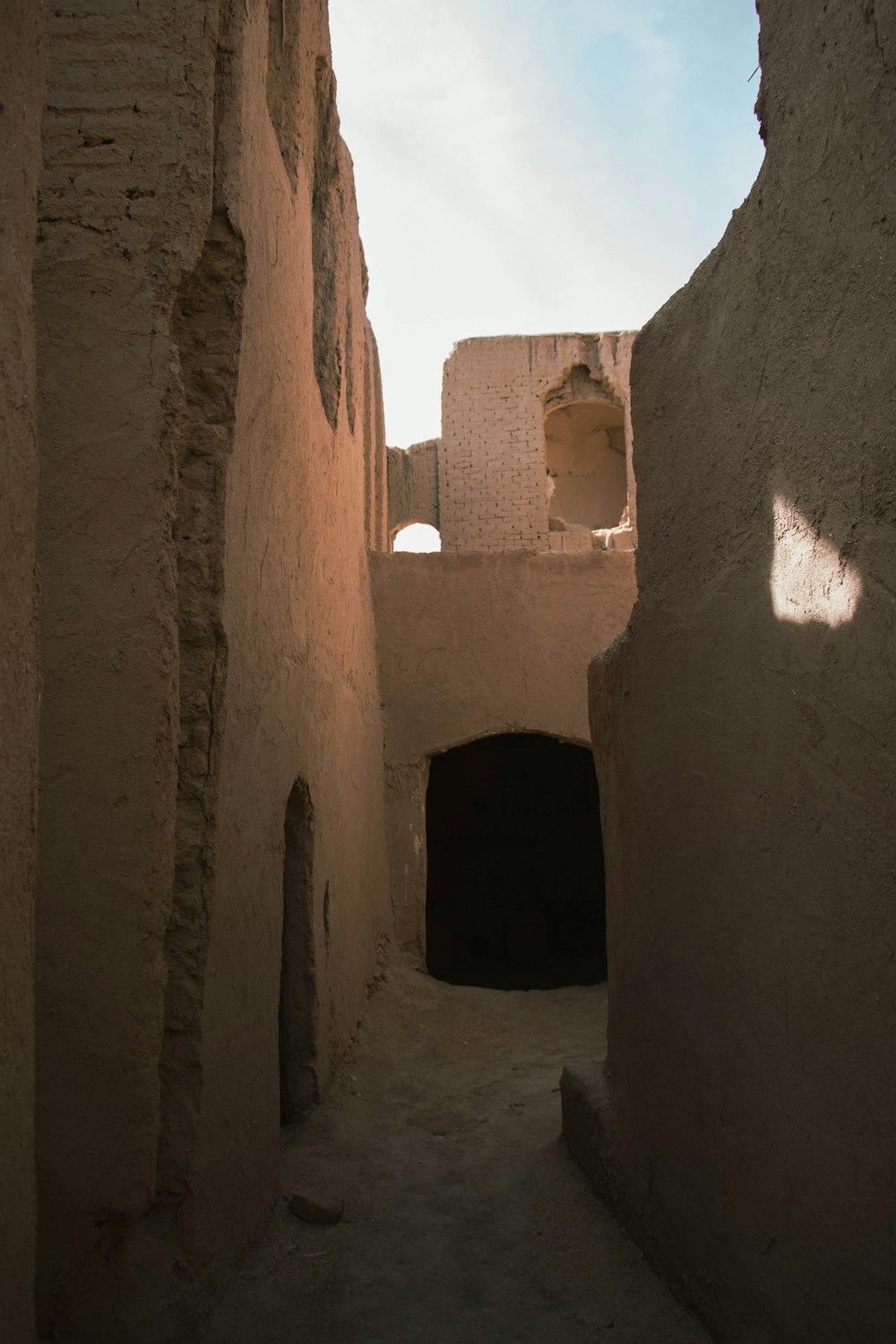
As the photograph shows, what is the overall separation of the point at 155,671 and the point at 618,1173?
248 cm

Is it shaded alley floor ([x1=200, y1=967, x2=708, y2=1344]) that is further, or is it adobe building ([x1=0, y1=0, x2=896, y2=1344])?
shaded alley floor ([x1=200, y1=967, x2=708, y2=1344])

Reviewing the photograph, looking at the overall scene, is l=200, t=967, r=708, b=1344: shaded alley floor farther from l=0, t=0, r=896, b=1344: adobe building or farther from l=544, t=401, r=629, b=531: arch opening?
l=544, t=401, r=629, b=531: arch opening

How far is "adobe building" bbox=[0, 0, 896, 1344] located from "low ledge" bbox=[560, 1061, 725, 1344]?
18 mm

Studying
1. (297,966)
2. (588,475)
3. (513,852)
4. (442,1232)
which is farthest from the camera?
(588,475)

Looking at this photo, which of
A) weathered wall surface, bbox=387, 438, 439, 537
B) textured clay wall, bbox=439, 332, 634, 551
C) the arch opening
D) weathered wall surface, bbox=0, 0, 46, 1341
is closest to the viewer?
weathered wall surface, bbox=0, 0, 46, 1341

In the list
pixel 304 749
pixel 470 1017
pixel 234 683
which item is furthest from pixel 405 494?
pixel 234 683

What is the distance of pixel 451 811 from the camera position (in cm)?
1280

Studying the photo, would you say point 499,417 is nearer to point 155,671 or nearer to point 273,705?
point 273,705

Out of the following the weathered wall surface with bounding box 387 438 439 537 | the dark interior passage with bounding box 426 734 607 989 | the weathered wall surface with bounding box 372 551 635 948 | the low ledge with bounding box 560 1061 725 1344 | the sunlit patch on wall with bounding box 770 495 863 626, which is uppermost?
the weathered wall surface with bounding box 387 438 439 537

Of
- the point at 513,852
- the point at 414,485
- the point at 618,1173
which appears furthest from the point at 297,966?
the point at 414,485

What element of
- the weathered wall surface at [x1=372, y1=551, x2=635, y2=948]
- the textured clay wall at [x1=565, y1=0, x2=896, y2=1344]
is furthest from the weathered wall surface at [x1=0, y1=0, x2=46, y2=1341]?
the weathered wall surface at [x1=372, y1=551, x2=635, y2=948]

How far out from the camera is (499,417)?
15391 mm

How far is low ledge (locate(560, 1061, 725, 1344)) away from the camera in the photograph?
10.2ft

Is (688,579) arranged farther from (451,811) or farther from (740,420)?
(451,811)
